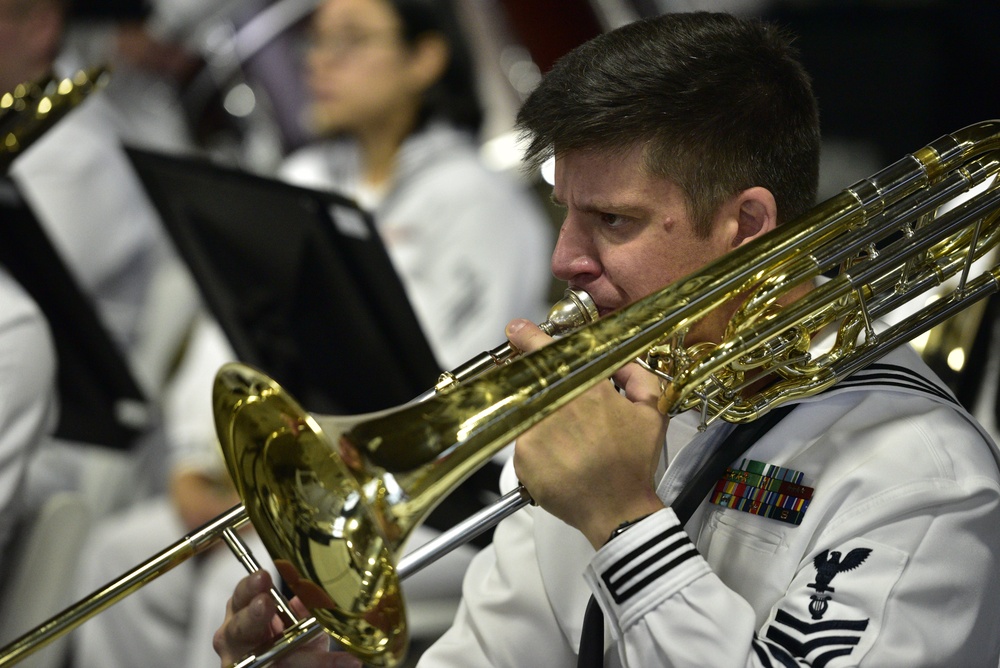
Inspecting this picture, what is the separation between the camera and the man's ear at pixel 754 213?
4.32ft

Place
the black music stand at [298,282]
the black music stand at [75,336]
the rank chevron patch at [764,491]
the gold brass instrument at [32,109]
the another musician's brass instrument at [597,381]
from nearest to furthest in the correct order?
the another musician's brass instrument at [597,381]
the rank chevron patch at [764,491]
the black music stand at [298,282]
the black music stand at [75,336]
the gold brass instrument at [32,109]

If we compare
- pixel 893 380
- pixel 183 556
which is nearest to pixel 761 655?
pixel 893 380

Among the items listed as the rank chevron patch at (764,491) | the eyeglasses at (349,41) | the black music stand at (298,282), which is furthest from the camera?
the eyeglasses at (349,41)

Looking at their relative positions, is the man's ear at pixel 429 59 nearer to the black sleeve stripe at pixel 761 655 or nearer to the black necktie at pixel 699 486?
the black necktie at pixel 699 486

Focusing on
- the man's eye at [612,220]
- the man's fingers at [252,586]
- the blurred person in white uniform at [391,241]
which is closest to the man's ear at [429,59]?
the blurred person in white uniform at [391,241]

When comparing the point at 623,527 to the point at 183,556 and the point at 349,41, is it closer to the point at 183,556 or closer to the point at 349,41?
the point at 183,556

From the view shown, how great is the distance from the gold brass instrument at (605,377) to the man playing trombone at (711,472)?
5 cm

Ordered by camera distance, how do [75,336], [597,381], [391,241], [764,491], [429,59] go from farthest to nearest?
1. [429,59]
2. [391,241]
3. [75,336]
4. [764,491]
5. [597,381]

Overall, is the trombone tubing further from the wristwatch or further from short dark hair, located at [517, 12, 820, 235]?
short dark hair, located at [517, 12, 820, 235]

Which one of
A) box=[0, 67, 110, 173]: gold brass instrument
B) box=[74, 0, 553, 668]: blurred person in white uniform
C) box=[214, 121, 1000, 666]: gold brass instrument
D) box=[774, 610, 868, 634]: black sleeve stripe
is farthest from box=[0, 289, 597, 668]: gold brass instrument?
box=[0, 67, 110, 173]: gold brass instrument

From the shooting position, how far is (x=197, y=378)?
299 cm

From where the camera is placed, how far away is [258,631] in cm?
133

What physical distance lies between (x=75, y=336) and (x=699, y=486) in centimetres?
137

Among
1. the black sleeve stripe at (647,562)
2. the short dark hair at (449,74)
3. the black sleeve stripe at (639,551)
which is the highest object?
the short dark hair at (449,74)
